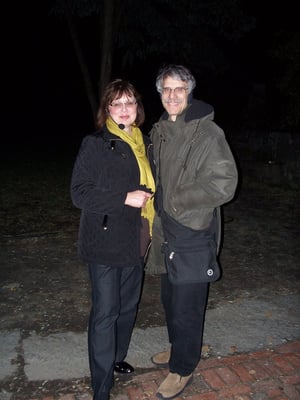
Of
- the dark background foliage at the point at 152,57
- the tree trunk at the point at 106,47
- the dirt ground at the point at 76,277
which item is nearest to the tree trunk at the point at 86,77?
the dark background foliage at the point at 152,57

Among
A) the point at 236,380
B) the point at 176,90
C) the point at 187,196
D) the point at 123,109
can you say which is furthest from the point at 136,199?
the point at 236,380

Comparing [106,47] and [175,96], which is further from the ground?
[106,47]

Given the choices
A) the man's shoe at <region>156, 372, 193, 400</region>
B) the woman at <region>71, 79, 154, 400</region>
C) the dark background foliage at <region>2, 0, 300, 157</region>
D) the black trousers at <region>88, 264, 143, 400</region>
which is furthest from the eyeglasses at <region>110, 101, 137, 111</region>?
the dark background foliage at <region>2, 0, 300, 157</region>

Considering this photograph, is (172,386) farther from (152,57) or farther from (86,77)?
(152,57)

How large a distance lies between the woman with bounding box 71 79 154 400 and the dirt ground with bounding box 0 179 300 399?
1.81ft

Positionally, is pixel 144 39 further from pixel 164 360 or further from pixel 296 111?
pixel 164 360

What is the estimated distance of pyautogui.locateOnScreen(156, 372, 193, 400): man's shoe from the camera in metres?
2.84

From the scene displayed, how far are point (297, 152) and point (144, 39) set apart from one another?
4.59 meters

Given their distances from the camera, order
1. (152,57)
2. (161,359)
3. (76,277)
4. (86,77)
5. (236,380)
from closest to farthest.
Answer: (236,380)
(161,359)
(76,277)
(86,77)
(152,57)

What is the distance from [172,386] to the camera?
2871mm

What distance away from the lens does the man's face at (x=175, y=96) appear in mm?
2629

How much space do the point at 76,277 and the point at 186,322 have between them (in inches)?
87.3

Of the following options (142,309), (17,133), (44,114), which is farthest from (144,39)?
(44,114)

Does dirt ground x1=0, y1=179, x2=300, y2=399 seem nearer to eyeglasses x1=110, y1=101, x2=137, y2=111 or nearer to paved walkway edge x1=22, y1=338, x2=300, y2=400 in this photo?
paved walkway edge x1=22, y1=338, x2=300, y2=400
